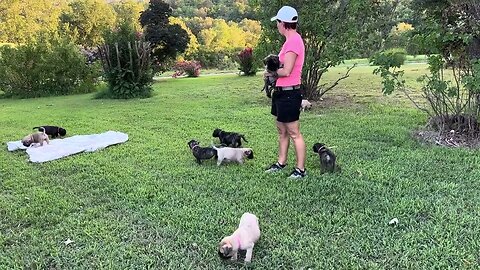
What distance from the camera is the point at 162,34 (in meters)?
14.7

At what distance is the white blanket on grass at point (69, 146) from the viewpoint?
4.60 metres

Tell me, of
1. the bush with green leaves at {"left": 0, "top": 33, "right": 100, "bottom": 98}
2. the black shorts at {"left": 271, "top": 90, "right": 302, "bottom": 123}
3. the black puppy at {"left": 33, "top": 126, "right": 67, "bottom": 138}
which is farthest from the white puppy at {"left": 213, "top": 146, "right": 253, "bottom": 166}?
the bush with green leaves at {"left": 0, "top": 33, "right": 100, "bottom": 98}

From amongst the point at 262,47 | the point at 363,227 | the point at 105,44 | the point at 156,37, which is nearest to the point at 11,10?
the point at 156,37

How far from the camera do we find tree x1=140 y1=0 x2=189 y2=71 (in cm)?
1466

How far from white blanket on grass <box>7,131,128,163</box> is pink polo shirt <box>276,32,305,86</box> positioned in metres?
2.44

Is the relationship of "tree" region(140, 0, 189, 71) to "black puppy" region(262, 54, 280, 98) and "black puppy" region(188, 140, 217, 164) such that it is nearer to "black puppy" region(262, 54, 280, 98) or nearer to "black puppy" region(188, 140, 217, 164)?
"black puppy" region(188, 140, 217, 164)

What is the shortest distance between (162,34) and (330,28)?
26.8 feet

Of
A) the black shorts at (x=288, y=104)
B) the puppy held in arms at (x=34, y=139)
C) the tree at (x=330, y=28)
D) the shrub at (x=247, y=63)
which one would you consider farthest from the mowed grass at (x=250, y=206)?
the shrub at (x=247, y=63)

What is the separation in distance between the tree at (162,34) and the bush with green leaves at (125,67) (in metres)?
4.02

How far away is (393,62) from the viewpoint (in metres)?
5.10

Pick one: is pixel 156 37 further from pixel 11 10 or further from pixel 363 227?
pixel 11 10

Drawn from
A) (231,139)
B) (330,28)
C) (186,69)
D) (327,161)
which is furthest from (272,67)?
(186,69)

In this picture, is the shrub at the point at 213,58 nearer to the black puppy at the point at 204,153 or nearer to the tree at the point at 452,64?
the tree at the point at 452,64

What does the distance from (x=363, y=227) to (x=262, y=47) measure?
6.27m
